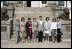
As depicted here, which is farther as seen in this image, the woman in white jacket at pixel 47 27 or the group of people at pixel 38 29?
the woman in white jacket at pixel 47 27

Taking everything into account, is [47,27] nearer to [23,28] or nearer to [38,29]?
[38,29]

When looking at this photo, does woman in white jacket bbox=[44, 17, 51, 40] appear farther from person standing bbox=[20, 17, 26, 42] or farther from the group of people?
person standing bbox=[20, 17, 26, 42]

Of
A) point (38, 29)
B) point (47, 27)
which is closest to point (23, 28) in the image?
point (38, 29)

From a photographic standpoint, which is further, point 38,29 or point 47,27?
point 47,27

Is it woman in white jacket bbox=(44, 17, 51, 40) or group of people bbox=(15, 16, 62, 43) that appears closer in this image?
group of people bbox=(15, 16, 62, 43)

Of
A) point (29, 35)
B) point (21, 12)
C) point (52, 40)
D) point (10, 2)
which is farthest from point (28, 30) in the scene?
point (10, 2)

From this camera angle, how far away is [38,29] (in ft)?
30.9

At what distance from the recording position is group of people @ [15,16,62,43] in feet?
30.7

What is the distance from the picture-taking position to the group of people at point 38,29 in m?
9.35

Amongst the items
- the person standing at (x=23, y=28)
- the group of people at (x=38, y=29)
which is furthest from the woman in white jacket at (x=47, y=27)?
the person standing at (x=23, y=28)

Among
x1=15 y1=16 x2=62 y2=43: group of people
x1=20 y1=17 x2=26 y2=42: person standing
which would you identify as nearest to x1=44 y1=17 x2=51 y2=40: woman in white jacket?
x1=15 y1=16 x2=62 y2=43: group of people

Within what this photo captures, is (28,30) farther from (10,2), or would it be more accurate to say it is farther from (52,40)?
(10,2)

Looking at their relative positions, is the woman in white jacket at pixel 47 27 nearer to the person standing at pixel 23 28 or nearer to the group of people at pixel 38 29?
the group of people at pixel 38 29

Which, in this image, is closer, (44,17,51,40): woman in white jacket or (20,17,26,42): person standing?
(20,17,26,42): person standing
